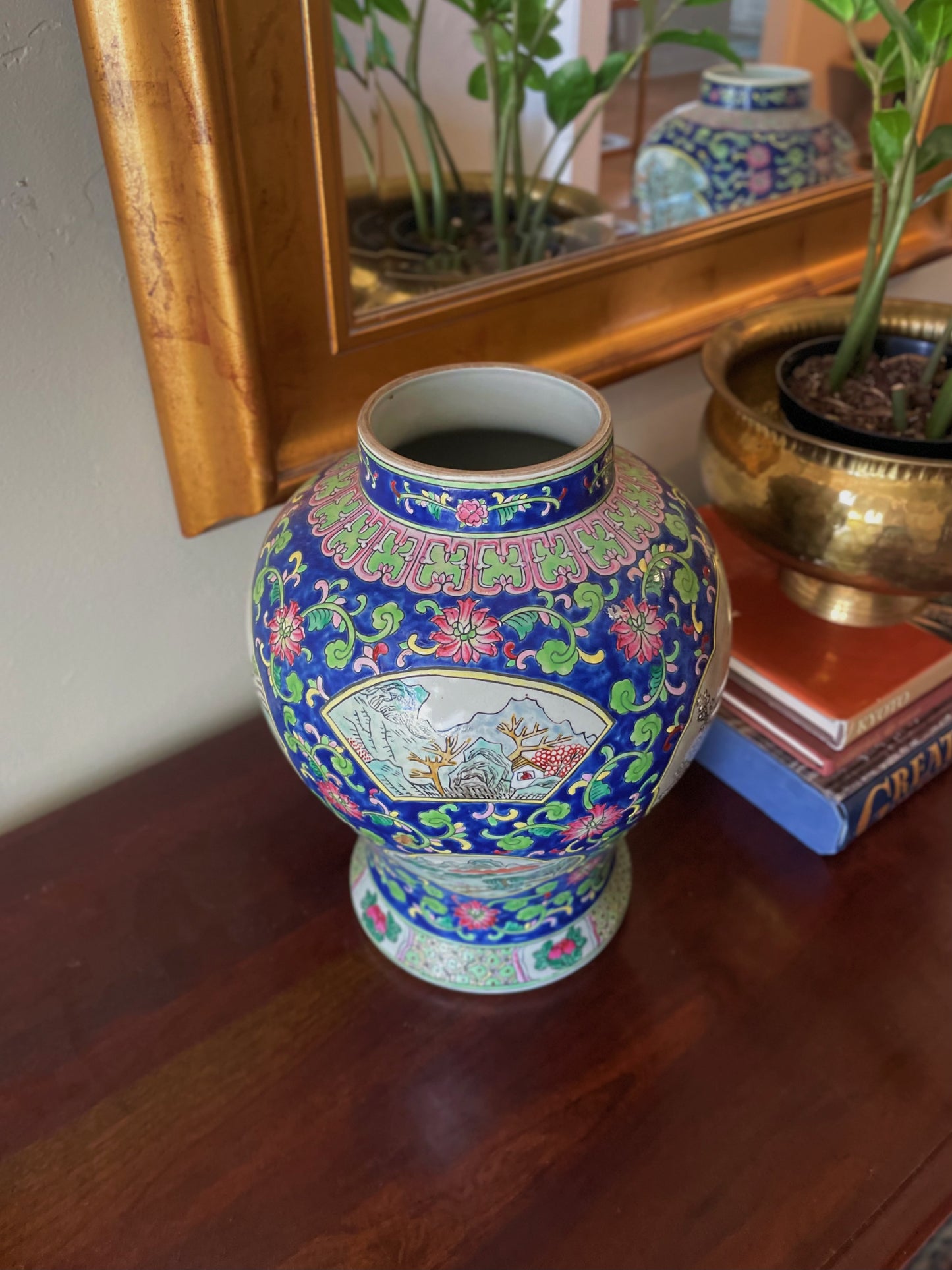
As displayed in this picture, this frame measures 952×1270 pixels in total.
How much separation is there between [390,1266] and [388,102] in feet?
1.96

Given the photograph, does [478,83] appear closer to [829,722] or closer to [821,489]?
[821,489]

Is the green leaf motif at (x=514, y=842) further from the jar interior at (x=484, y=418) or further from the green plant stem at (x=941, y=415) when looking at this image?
the green plant stem at (x=941, y=415)

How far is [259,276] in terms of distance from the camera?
485 mm

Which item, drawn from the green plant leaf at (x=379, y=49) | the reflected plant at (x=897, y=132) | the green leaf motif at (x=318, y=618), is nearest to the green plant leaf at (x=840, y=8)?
the reflected plant at (x=897, y=132)

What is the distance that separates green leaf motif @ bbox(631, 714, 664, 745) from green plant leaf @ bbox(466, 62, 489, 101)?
441 mm

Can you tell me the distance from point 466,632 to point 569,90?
0.45 metres

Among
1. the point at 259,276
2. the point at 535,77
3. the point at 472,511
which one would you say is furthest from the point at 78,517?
the point at 535,77

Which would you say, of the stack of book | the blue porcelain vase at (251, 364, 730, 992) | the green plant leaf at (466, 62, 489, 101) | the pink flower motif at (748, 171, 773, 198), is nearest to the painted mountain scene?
the blue porcelain vase at (251, 364, 730, 992)

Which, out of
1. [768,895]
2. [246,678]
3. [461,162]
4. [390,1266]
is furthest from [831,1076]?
[461,162]

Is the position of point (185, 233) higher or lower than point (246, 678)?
higher

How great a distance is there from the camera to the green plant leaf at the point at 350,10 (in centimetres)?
52

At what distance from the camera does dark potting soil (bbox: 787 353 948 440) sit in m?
0.60

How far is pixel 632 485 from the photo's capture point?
439 mm

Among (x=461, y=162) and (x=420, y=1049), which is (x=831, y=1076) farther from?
(x=461, y=162)
